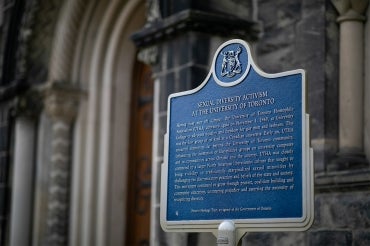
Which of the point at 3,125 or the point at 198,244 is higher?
the point at 3,125

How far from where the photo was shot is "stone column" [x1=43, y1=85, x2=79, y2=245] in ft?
32.2

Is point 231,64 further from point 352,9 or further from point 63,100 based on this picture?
point 63,100

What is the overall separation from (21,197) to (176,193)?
5761 mm

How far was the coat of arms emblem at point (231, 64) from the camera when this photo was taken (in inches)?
197

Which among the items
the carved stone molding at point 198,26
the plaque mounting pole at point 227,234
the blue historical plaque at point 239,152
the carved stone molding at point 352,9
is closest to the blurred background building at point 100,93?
the carved stone molding at point 198,26

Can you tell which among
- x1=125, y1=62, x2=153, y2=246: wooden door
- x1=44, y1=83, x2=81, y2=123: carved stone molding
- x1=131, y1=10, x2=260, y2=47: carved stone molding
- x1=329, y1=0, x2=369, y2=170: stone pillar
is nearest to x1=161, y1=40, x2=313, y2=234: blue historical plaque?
x1=329, y1=0, x2=369, y2=170: stone pillar

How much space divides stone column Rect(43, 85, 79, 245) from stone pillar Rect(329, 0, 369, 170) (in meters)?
4.57

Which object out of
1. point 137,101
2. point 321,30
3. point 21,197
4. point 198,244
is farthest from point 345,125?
point 21,197

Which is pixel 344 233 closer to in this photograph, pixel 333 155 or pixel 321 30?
pixel 333 155

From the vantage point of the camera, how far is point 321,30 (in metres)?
6.50

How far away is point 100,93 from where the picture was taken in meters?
10.1

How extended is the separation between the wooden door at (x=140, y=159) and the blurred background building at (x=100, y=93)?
2cm

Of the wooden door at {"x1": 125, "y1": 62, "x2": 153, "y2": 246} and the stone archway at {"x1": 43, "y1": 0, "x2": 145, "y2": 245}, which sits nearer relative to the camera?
the wooden door at {"x1": 125, "y1": 62, "x2": 153, "y2": 246}

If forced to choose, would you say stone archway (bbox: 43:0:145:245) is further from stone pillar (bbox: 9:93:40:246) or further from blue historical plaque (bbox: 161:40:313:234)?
blue historical plaque (bbox: 161:40:313:234)
